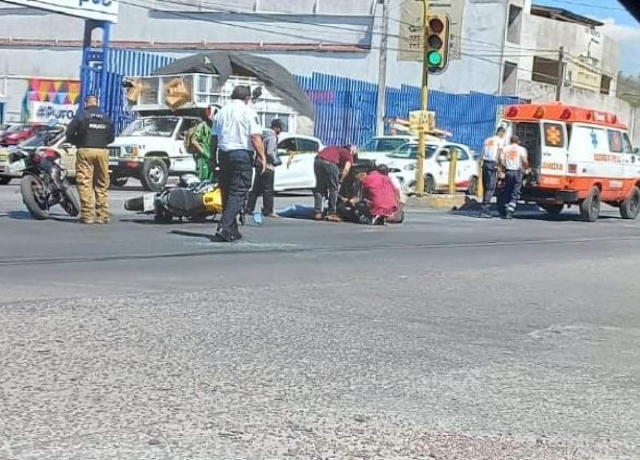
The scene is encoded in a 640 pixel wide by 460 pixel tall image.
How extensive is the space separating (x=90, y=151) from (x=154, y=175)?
9695 millimetres

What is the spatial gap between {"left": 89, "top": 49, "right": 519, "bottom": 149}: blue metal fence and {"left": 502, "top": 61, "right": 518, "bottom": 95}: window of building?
441 inches

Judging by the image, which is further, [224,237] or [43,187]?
[43,187]

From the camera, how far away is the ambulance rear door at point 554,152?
2066 centimetres

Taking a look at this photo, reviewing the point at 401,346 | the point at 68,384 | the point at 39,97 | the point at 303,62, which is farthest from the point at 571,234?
the point at 303,62

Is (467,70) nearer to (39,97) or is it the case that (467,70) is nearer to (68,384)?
(39,97)

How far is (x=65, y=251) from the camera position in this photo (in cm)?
1125

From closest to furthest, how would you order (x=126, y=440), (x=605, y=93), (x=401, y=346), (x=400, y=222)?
(x=126, y=440), (x=401, y=346), (x=400, y=222), (x=605, y=93)

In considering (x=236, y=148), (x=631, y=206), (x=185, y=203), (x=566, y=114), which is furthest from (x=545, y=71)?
(x=236, y=148)

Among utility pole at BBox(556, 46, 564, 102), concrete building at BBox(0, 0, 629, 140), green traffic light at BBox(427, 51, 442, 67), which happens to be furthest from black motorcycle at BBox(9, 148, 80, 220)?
utility pole at BBox(556, 46, 564, 102)

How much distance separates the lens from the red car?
2546 cm

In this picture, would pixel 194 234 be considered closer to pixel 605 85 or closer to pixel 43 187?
pixel 43 187

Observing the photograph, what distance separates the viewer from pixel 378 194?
55.3 feet

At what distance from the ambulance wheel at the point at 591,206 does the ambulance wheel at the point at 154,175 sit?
8.76 meters

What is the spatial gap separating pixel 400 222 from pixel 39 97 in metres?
29.6
